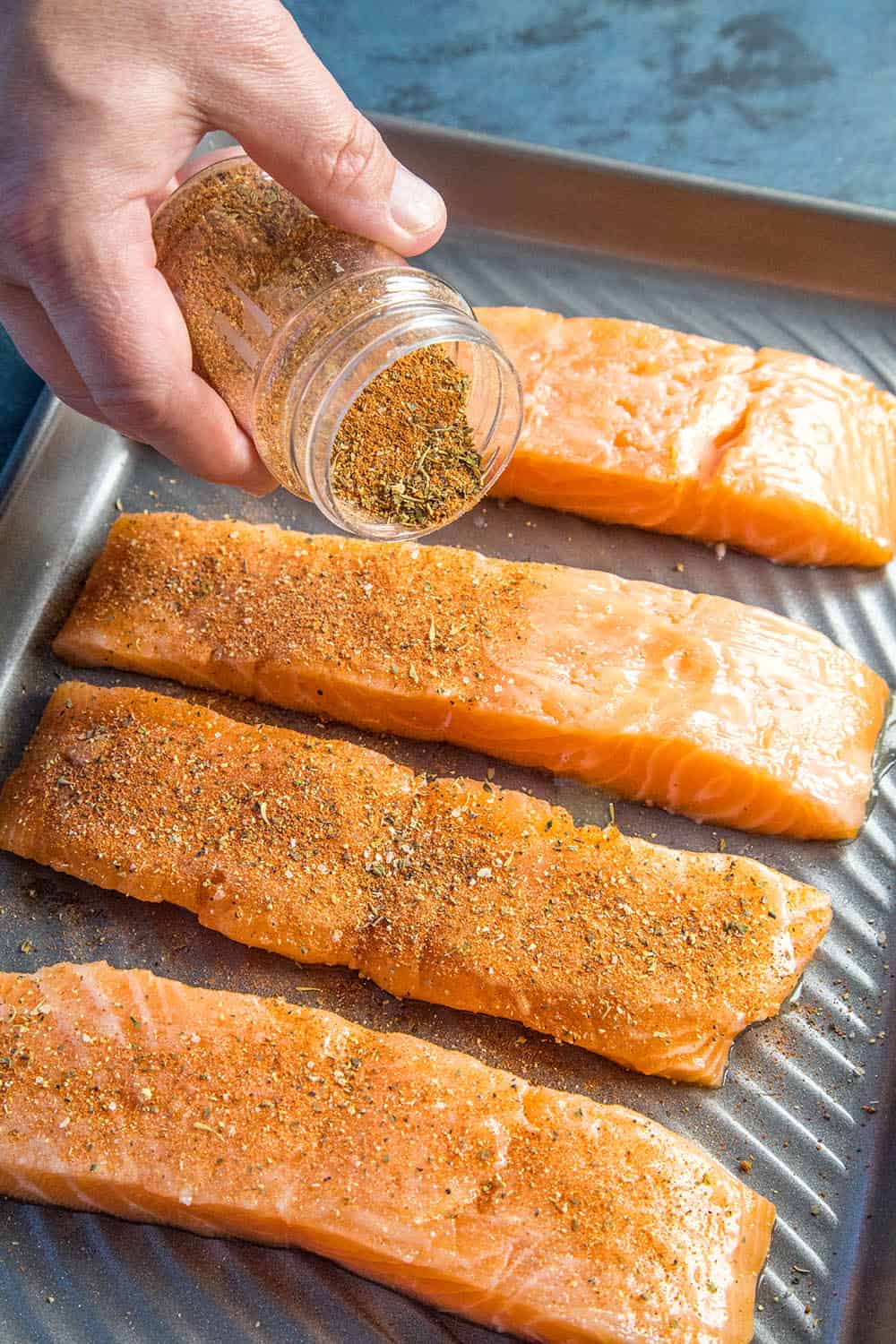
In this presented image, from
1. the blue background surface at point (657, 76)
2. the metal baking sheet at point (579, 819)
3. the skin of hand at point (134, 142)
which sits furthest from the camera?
the blue background surface at point (657, 76)

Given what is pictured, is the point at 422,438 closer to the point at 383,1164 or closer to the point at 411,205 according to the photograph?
the point at 411,205

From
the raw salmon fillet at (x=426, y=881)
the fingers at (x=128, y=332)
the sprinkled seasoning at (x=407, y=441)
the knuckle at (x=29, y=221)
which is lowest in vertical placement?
the raw salmon fillet at (x=426, y=881)

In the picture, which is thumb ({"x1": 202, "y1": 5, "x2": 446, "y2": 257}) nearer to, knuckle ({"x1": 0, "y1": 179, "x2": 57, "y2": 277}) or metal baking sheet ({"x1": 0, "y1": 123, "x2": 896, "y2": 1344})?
knuckle ({"x1": 0, "y1": 179, "x2": 57, "y2": 277})

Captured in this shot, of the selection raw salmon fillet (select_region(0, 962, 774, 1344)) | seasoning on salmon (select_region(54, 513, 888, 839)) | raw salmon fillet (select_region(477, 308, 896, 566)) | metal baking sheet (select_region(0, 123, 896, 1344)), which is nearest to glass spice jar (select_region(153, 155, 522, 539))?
seasoning on salmon (select_region(54, 513, 888, 839))

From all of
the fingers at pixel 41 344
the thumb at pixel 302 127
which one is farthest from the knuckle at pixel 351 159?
the fingers at pixel 41 344

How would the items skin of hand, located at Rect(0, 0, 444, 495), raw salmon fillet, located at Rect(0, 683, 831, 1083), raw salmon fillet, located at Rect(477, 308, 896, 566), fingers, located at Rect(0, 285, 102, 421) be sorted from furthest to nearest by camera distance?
raw salmon fillet, located at Rect(477, 308, 896, 566) → raw salmon fillet, located at Rect(0, 683, 831, 1083) → fingers, located at Rect(0, 285, 102, 421) → skin of hand, located at Rect(0, 0, 444, 495)

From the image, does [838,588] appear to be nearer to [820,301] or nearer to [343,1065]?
[820,301]

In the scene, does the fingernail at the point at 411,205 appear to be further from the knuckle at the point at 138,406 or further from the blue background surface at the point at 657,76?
the blue background surface at the point at 657,76

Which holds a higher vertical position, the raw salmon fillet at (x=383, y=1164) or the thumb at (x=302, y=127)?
the thumb at (x=302, y=127)
